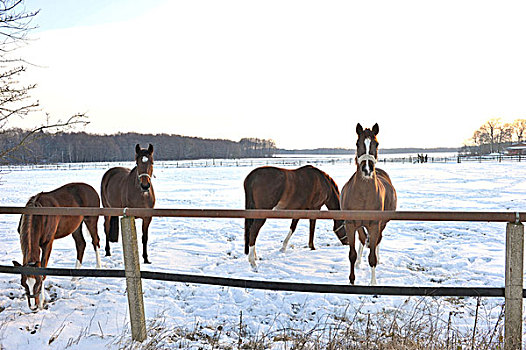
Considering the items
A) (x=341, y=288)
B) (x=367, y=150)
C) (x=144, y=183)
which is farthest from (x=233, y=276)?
A: (x=341, y=288)

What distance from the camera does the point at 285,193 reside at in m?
6.71

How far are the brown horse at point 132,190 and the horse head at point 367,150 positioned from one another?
3667mm

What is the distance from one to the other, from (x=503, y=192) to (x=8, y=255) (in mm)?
17878

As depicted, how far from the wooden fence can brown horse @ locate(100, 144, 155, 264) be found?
10.1 ft

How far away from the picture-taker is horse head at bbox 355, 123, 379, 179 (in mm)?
4660

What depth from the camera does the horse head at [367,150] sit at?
4.66 metres

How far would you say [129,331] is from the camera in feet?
10.3

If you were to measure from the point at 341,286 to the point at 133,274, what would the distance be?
1.65m

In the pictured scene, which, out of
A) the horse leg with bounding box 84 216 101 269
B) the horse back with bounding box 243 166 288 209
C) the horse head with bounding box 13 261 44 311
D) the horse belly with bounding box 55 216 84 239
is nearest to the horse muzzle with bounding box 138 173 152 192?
the horse leg with bounding box 84 216 101 269

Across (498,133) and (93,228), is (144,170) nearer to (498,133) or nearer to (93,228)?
(93,228)

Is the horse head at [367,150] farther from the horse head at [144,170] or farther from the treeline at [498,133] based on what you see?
the treeline at [498,133]

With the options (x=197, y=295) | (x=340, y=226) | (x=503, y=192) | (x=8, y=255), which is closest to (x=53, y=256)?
(x=8, y=255)

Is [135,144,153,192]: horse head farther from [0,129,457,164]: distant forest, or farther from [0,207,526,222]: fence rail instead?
[0,129,457,164]: distant forest

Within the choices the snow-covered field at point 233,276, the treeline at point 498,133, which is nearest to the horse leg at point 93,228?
the snow-covered field at point 233,276
